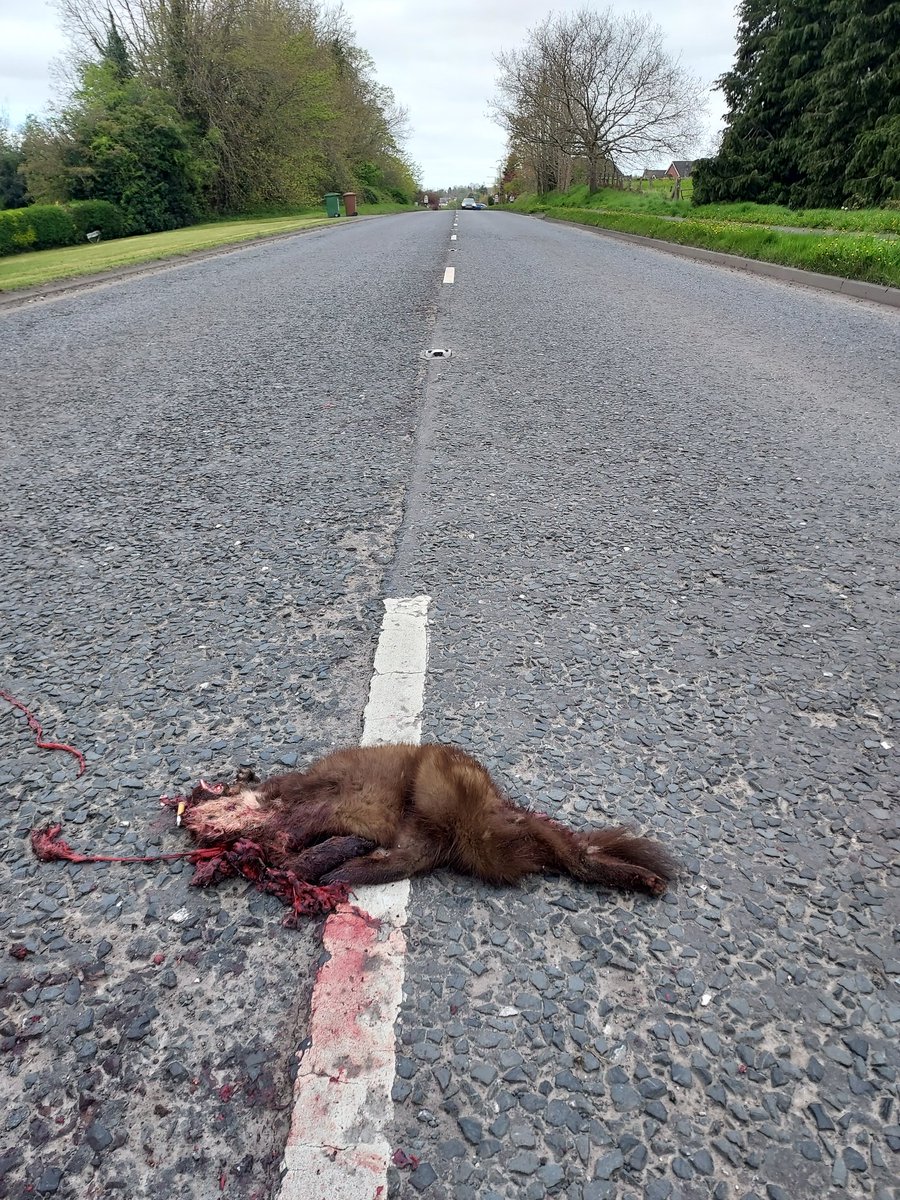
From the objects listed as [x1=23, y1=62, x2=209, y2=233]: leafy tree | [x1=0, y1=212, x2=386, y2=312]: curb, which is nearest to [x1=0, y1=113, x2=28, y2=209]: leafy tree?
[x1=23, y1=62, x2=209, y2=233]: leafy tree

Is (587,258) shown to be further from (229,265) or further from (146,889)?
(146,889)

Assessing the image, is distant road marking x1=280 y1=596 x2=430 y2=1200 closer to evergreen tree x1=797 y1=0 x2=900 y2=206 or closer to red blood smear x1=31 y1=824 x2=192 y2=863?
red blood smear x1=31 y1=824 x2=192 y2=863

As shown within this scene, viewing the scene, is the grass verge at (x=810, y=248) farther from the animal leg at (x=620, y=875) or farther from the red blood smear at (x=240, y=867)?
the red blood smear at (x=240, y=867)

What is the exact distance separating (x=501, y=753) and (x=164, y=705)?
3.37 feet

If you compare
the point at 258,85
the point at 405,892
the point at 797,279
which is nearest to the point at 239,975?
the point at 405,892

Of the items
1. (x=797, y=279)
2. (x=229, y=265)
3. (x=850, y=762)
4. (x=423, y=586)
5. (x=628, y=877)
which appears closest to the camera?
(x=628, y=877)

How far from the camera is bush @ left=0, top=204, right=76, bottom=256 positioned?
22.8 meters

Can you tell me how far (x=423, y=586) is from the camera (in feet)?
9.60

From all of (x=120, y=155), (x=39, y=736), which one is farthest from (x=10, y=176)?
(x=39, y=736)

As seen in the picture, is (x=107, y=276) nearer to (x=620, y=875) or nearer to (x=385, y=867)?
(x=385, y=867)

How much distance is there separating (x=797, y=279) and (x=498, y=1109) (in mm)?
14284

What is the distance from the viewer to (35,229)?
2400cm

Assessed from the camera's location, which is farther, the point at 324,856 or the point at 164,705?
the point at 164,705

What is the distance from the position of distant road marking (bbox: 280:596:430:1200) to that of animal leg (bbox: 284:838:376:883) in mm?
99
